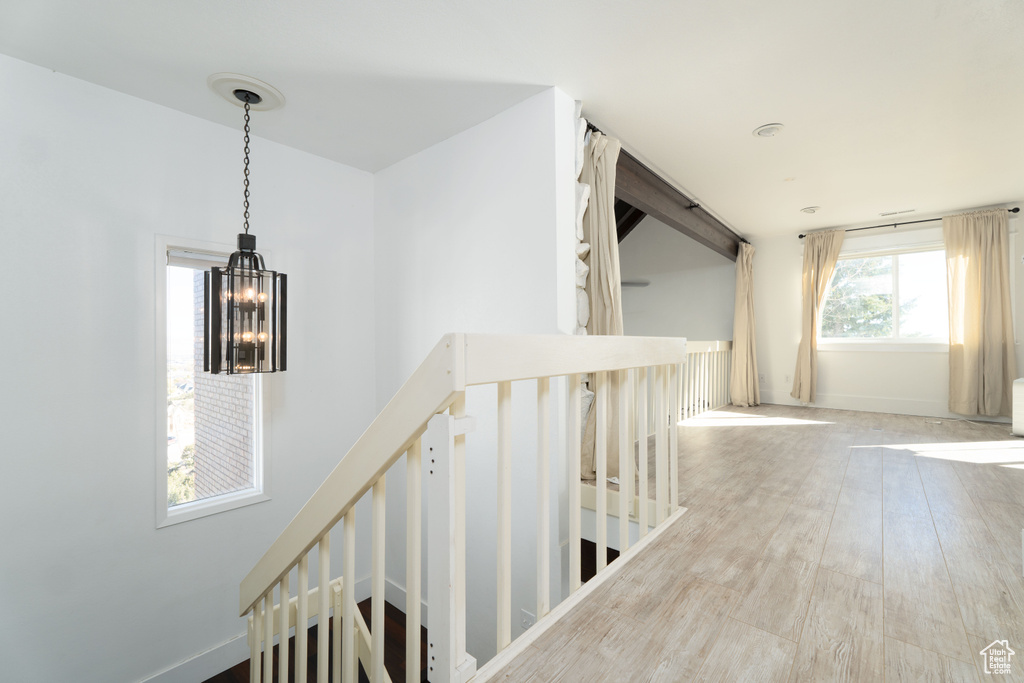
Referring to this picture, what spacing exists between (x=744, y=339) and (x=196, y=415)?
216 inches

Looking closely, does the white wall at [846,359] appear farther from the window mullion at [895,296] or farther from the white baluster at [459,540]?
the white baluster at [459,540]

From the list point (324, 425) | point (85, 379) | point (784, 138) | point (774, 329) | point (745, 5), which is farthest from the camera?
point (774, 329)

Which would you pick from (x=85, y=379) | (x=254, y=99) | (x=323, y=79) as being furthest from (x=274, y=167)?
(x=85, y=379)

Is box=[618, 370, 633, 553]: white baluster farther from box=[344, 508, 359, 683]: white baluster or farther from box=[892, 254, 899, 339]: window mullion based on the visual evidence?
box=[892, 254, 899, 339]: window mullion

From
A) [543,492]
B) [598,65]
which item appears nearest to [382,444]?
[543,492]

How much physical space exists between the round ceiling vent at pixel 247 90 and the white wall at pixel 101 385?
0.24 m

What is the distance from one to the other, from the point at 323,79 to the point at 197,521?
2.36 metres

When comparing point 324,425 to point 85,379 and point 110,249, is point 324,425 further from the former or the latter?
point 110,249

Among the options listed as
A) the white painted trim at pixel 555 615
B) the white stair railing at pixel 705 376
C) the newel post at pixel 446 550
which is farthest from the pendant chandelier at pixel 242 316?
the white stair railing at pixel 705 376

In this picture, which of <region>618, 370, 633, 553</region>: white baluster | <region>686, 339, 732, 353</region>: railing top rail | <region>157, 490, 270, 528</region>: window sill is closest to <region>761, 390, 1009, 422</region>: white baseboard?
<region>686, 339, 732, 353</region>: railing top rail

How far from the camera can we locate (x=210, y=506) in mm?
2410

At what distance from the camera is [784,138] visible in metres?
2.71

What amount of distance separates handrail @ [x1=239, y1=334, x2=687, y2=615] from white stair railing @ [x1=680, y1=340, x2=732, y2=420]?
131 inches

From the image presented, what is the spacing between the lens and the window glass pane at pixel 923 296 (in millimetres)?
4566
